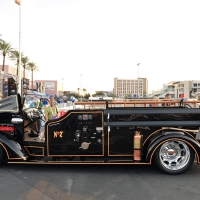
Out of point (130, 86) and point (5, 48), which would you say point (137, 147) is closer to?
point (5, 48)

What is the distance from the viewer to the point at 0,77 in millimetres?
31844

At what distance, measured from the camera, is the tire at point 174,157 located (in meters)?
4.01

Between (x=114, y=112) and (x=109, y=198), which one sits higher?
(x=114, y=112)

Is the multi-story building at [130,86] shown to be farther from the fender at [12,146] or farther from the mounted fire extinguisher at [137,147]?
the fender at [12,146]

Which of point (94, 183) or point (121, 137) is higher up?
point (121, 137)

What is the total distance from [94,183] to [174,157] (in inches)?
62.9

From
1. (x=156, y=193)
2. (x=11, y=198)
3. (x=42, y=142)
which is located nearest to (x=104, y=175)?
(x=156, y=193)

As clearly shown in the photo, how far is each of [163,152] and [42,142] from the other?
7.65 feet

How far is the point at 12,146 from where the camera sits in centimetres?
418

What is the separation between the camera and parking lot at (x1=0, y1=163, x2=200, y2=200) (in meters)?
3.18

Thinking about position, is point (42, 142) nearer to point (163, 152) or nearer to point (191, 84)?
point (163, 152)

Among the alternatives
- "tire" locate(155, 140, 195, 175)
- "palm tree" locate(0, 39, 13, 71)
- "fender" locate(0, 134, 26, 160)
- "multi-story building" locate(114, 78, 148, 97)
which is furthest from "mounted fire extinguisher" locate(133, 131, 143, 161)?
"multi-story building" locate(114, 78, 148, 97)

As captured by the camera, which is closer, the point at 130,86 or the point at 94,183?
the point at 94,183

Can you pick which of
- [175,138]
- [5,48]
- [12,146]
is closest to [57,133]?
[12,146]
